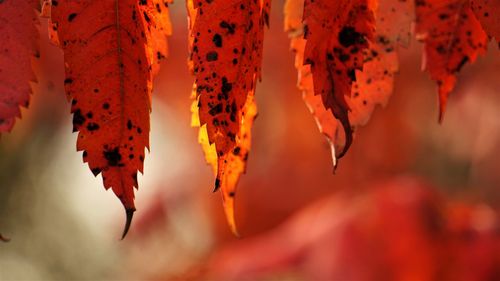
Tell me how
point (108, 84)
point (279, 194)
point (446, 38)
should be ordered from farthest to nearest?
1. point (279, 194)
2. point (446, 38)
3. point (108, 84)

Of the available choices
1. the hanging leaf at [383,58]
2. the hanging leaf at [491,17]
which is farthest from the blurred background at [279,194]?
the hanging leaf at [491,17]

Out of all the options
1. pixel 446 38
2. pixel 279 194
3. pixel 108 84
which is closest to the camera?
pixel 108 84

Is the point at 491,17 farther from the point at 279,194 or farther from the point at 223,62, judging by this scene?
the point at 279,194

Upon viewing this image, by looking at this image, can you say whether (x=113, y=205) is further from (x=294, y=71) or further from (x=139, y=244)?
(x=294, y=71)

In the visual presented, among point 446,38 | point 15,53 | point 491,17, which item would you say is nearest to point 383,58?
point 446,38

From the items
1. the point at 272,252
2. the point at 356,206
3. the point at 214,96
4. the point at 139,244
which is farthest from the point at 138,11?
the point at 139,244

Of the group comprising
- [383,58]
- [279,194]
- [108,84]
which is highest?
[108,84]

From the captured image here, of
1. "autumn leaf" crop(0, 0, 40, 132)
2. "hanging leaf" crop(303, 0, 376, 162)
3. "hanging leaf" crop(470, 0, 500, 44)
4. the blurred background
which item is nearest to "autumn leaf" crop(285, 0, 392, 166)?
"hanging leaf" crop(303, 0, 376, 162)
